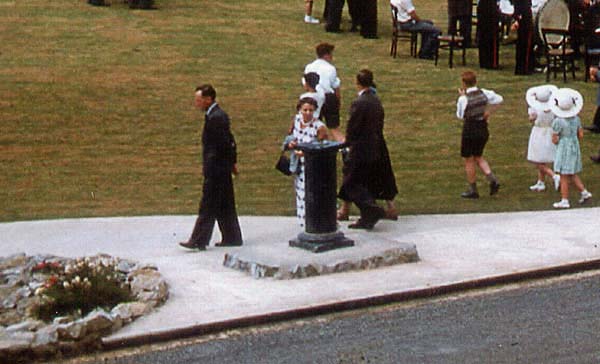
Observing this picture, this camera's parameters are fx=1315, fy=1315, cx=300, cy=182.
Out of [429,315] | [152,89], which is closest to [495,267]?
[429,315]

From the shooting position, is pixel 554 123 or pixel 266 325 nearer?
pixel 266 325

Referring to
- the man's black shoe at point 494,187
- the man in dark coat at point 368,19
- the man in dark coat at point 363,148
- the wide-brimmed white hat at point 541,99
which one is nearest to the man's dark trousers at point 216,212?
the man in dark coat at point 363,148

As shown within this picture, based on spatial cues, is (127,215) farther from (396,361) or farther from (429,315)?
(396,361)

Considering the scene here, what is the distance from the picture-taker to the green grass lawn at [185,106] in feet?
56.9

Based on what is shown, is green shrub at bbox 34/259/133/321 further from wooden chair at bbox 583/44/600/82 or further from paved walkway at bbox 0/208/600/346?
wooden chair at bbox 583/44/600/82

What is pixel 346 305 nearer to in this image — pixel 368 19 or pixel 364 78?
pixel 364 78

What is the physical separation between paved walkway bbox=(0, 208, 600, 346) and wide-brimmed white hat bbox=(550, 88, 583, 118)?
1.18 metres

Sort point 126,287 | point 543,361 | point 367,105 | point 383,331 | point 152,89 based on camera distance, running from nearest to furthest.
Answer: point 543,361 < point 383,331 < point 126,287 < point 367,105 < point 152,89

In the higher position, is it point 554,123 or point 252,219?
point 554,123

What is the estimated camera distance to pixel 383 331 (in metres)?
10.8

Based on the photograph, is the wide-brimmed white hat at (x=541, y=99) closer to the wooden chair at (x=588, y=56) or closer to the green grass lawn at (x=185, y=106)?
the green grass lawn at (x=185, y=106)

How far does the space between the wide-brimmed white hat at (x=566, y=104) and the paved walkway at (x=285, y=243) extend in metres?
1.18

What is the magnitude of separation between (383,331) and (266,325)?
3.37 ft

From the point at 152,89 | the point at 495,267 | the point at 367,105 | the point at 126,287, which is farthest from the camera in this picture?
the point at 152,89
